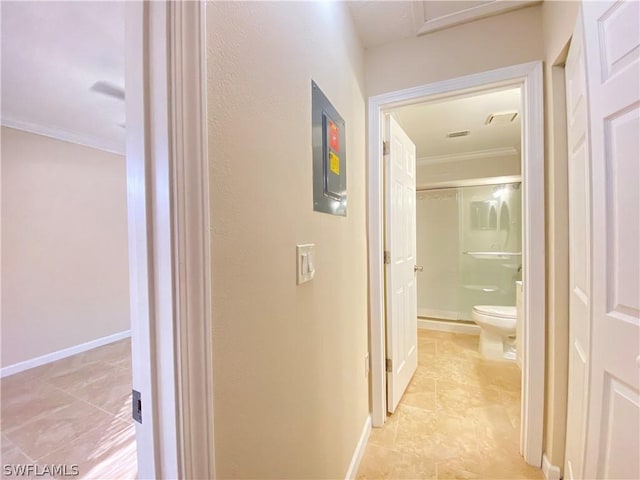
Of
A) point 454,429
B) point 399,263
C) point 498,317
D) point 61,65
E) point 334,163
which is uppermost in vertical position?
point 61,65

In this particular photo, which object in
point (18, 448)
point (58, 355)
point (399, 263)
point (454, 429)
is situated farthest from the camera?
point (58, 355)

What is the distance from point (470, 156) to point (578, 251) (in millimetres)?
2720

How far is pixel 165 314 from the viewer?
47cm

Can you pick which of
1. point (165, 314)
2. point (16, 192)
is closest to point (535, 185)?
point (165, 314)

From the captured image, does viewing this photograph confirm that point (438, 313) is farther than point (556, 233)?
Yes

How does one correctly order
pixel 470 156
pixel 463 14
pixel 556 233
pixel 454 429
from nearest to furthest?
1. pixel 556 233
2. pixel 463 14
3. pixel 454 429
4. pixel 470 156

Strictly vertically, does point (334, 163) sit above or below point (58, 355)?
above

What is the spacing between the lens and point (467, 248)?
3.77 m

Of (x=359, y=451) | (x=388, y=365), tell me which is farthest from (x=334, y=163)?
(x=359, y=451)

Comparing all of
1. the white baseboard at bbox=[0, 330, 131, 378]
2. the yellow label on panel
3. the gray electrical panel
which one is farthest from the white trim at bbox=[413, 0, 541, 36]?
the white baseboard at bbox=[0, 330, 131, 378]

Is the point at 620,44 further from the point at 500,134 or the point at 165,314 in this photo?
the point at 500,134

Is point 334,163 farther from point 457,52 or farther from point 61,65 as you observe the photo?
point 61,65

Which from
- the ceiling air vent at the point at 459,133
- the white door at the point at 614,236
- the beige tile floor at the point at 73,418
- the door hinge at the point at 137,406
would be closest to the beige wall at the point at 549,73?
the white door at the point at 614,236

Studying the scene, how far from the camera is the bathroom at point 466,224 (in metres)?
3.21
